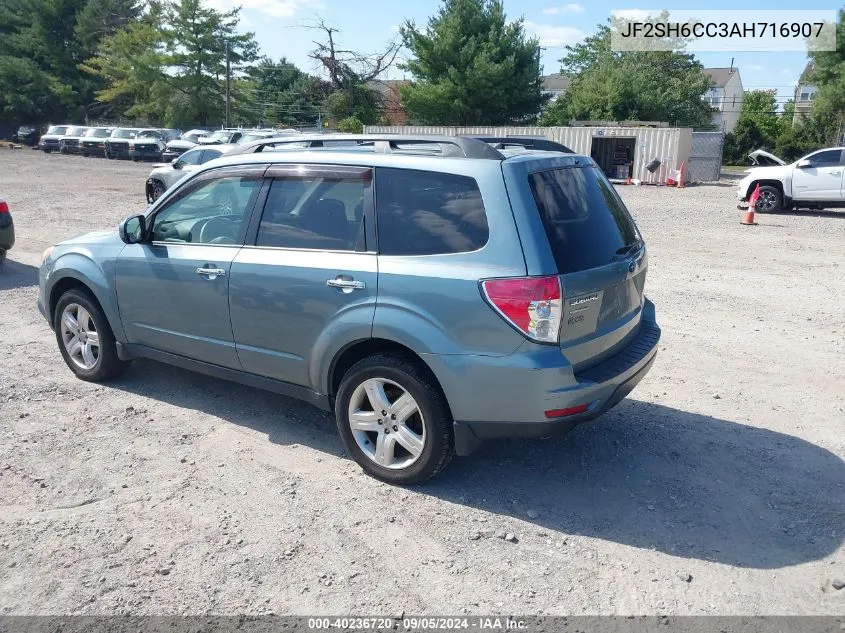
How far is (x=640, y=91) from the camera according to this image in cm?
4275

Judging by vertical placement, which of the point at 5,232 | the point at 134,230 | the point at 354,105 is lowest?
the point at 5,232

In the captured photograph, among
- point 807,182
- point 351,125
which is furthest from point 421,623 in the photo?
point 351,125

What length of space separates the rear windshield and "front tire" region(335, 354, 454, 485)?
98 centimetres

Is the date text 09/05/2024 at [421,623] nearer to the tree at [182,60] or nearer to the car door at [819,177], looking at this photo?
the car door at [819,177]

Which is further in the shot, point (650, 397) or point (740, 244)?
point (740, 244)

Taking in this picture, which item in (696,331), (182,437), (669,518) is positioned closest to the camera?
(669,518)

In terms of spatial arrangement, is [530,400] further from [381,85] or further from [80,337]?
[381,85]

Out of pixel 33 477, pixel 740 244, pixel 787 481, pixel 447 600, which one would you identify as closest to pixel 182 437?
pixel 33 477

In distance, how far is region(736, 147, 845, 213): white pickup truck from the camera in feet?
57.8

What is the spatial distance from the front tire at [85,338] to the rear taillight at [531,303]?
11.1 ft

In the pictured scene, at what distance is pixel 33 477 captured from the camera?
428 cm

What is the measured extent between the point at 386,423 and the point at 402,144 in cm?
166

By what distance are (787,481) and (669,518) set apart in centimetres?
93

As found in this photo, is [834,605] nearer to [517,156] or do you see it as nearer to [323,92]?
[517,156]
